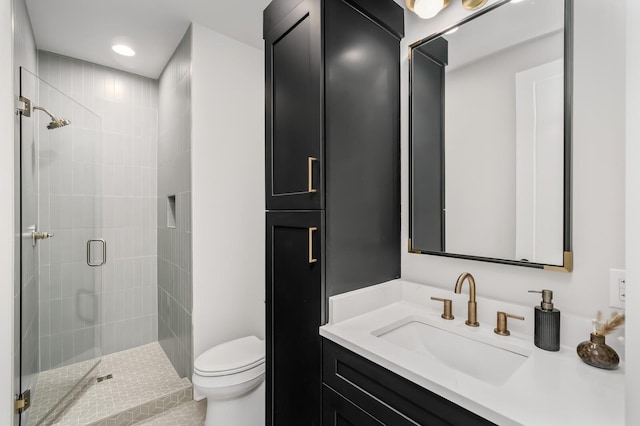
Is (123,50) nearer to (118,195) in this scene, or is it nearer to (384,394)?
(118,195)

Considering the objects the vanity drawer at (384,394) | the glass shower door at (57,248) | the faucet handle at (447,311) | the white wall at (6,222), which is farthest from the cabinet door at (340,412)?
the glass shower door at (57,248)

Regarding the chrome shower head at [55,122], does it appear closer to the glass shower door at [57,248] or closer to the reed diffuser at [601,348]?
the glass shower door at [57,248]

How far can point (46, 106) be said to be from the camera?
1776mm

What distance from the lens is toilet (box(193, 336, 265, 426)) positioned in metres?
1.61

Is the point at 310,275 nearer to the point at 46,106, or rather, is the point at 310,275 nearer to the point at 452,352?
the point at 452,352

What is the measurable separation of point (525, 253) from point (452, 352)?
465mm

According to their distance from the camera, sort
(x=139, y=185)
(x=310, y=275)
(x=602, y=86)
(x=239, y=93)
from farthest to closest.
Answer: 1. (x=139, y=185)
2. (x=239, y=93)
3. (x=310, y=275)
4. (x=602, y=86)

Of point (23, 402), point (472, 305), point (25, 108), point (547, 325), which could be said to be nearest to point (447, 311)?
point (472, 305)

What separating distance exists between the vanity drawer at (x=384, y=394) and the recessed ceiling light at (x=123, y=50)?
8.56 feet

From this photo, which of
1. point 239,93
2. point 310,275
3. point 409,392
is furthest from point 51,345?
point 409,392

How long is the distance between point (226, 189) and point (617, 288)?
2.11 m

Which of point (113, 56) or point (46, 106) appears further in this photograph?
point (113, 56)

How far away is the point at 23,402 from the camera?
145cm

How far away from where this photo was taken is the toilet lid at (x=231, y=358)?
164 centimetres
